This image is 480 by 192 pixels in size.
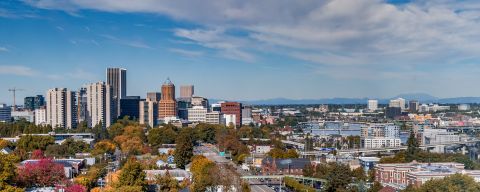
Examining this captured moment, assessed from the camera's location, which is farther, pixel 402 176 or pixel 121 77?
pixel 121 77

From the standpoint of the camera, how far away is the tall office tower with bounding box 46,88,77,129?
4472 centimetres

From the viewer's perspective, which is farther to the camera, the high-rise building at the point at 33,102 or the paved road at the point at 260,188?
the high-rise building at the point at 33,102

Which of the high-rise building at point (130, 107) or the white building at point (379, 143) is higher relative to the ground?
the high-rise building at point (130, 107)

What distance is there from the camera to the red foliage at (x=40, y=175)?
1698 centimetres

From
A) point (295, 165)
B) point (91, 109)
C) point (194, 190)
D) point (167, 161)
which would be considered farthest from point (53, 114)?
point (194, 190)

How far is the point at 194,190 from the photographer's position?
55.4 ft

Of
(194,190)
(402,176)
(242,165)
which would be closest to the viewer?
(194,190)

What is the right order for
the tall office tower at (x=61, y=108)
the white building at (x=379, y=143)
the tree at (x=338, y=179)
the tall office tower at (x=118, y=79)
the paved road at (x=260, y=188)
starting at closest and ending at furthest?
the tree at (x=338, y=179) < the paved road at (x=260, y=188) < the white building at (x=379, y=143) < the tall office tower at (x=61, y=108) < the tall office tower at (x=118, y=79)

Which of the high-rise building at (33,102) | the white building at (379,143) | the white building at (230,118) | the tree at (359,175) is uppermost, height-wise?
the high-rise building at (33,102)

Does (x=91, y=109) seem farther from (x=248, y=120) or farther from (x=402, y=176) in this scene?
(x=402, y=176)

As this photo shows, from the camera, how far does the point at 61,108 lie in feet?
148

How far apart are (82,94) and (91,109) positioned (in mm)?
1951

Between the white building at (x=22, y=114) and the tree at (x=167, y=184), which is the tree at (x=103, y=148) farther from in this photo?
the white building at (x=22, y=114)

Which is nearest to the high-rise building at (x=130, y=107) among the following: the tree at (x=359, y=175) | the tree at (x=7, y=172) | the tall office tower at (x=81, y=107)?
the tall office tower at (x=81, y=107)
